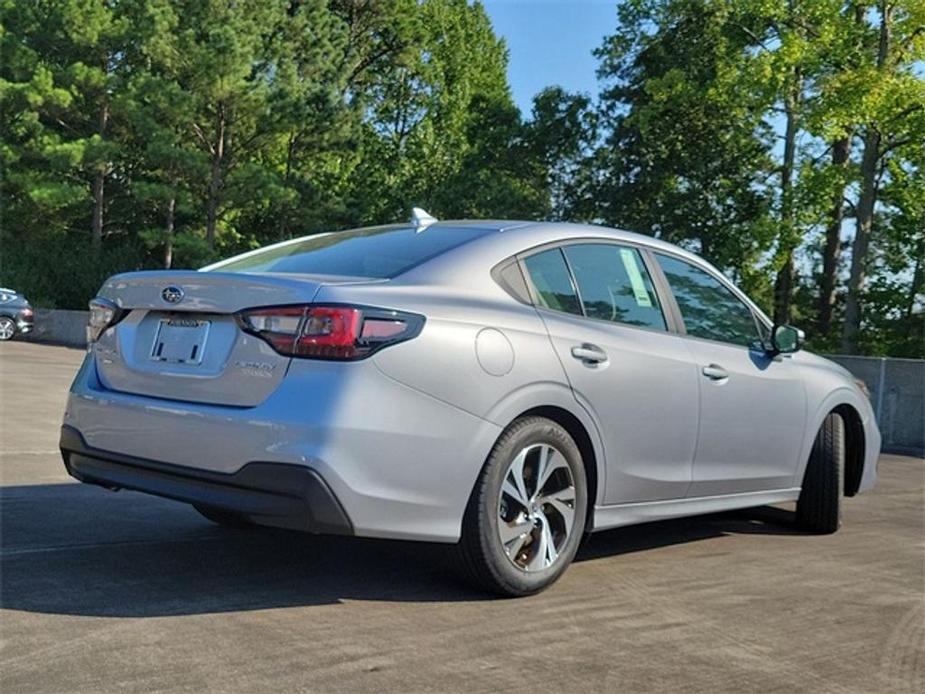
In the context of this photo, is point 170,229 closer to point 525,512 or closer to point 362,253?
point 362,253

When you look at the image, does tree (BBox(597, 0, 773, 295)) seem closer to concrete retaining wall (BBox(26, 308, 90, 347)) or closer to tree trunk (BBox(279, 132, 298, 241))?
tree trunk (BBox(279, 132, 298, 241))

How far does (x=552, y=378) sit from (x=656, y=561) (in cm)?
146

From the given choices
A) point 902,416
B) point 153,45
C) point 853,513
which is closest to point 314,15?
point 153,45

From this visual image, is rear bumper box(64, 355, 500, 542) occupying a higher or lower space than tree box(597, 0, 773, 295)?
lower

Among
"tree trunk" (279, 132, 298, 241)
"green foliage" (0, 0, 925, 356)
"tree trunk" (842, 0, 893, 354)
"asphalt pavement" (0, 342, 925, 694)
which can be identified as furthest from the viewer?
"tree trunk" (279, 132, 298, 241)

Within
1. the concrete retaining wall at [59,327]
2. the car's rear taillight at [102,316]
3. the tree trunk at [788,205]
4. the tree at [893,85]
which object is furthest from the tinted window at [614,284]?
the concrete retaining wall at [59,327]

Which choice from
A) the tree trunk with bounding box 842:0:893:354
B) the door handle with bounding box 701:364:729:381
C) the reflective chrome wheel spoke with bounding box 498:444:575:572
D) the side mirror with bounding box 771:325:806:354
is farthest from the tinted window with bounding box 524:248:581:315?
the tree trunk with bounding box 842:0:893:354

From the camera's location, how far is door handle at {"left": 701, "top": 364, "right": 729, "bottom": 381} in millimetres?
5324

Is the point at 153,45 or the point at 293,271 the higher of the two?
the point at 153,45

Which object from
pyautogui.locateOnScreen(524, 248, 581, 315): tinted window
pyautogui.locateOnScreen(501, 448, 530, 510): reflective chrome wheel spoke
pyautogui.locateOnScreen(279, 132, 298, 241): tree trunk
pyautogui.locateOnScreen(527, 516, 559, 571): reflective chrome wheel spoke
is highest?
pyautogui.locateOnScreen(279, 132, 298, 241): tree trunk

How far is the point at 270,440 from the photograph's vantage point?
12.4 feet

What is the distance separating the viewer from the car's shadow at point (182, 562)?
4.02m

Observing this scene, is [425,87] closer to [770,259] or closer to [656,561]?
[770,259]

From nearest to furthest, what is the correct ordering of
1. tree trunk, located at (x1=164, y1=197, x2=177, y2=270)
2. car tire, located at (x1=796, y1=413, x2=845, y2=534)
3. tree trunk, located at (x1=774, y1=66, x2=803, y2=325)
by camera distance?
car tire, located at (x1=796, y1=413, x2=845, y2=534) → tree trunk, located at (x1=774, y1=66, x2=803, y2=325) → tree trunk, located at (x1=164, y1=197, x2=177, y2=270)
